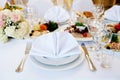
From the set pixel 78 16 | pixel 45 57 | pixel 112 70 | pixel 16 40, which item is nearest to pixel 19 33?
pixel 16 40

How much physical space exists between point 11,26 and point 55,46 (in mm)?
368

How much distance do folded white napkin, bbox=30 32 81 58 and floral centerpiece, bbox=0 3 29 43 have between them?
24 centimetres

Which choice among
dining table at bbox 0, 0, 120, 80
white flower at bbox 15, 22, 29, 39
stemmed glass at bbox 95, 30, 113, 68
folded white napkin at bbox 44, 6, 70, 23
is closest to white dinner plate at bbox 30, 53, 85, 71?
dining table at bbox 0, 0, 120, 80

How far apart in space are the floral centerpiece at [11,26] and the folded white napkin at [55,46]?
24 cm

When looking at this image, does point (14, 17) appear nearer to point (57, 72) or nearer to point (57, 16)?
point (57, 16)

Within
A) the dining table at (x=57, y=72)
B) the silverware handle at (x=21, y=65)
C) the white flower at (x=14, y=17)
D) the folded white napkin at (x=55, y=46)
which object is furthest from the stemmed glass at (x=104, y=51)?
the white flower at (x=14, y=17)

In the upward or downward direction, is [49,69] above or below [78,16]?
below

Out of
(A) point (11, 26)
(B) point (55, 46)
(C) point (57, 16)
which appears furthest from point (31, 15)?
(B) point (55, 46)

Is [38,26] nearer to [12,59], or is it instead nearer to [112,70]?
[12,59]

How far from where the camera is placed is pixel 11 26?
1184 mm

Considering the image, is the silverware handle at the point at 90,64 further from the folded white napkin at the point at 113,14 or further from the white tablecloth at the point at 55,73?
the folded white napkin at the point at 113,14

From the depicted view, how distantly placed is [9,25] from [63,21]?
426 millimetres

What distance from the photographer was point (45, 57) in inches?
37.6

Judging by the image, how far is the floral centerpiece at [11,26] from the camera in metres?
1.18
